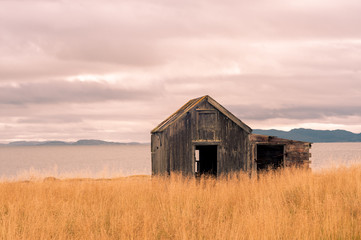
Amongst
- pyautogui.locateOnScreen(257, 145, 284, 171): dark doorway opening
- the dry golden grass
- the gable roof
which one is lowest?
the dry golden grass

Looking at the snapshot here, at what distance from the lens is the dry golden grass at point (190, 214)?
26.4 ft

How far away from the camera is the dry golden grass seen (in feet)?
26.4

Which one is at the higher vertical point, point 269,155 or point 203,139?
point 203,139

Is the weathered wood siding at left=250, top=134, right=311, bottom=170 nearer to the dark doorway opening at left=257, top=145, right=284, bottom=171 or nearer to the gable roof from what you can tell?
the dark doorway opening at left=257, top=145, right=284, bottom=171

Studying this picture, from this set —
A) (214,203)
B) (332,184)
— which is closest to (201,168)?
(332,184)

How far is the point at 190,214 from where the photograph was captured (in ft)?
32.9

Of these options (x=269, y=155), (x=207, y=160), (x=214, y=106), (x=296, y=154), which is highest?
(x=214, y=106)

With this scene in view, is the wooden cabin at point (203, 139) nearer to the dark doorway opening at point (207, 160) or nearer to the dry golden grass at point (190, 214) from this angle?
the dry golden grass at point (190, 214)

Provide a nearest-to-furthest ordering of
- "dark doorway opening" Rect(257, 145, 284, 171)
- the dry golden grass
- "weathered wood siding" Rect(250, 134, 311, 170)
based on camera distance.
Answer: the dry golden grass < "weathered wood siding" Rect(250, 134, 311, 170) < "dark doorway opening" Rect(257, 145, 284, 171)

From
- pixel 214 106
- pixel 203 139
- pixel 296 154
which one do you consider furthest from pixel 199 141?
pixel 296 154

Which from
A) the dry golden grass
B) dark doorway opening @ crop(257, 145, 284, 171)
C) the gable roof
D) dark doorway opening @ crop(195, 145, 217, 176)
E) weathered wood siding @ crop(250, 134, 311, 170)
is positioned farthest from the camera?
dark doorway opening @ crop(195, 145, 217, 176)

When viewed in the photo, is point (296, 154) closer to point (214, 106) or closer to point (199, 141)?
point (214, 106)

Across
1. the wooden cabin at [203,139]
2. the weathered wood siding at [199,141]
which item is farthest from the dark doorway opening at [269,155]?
the weathered wood siding at [199,141]

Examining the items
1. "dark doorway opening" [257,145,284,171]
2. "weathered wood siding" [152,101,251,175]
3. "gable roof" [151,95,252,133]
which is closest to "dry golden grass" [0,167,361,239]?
"weathered wood siding" [152,101,251,175]
